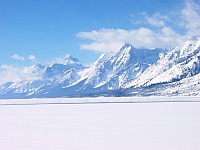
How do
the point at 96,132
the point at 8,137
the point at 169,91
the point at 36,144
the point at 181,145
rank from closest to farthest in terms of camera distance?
1. the point at 181,145
2. the point at 36,144
3. the point at 8,137
4. the point at 96,132
5. the point at 169,91

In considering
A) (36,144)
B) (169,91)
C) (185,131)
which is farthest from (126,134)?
(169,91)

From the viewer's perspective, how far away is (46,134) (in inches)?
491

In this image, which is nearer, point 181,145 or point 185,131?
point 181,145

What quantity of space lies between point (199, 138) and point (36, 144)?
4833 millimetres

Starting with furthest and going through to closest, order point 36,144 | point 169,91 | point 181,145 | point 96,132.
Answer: point 169,91 < point 96,132 < point 36,144 < point 181,145

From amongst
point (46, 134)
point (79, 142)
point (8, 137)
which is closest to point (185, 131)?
point (79, 142)

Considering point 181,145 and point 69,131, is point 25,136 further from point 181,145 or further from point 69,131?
point 181,145

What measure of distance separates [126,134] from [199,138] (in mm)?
2546

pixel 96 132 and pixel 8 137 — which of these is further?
pixel 96 132

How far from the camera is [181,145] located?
31.8 feet

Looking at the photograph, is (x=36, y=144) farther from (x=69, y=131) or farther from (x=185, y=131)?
(x=185, y=131)

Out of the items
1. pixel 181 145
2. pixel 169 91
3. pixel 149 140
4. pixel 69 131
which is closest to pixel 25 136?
pixel 69 131

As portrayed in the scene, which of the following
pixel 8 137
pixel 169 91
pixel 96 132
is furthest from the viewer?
pixel 169 91

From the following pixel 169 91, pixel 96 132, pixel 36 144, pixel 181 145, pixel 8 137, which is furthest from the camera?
pixel 169 91
